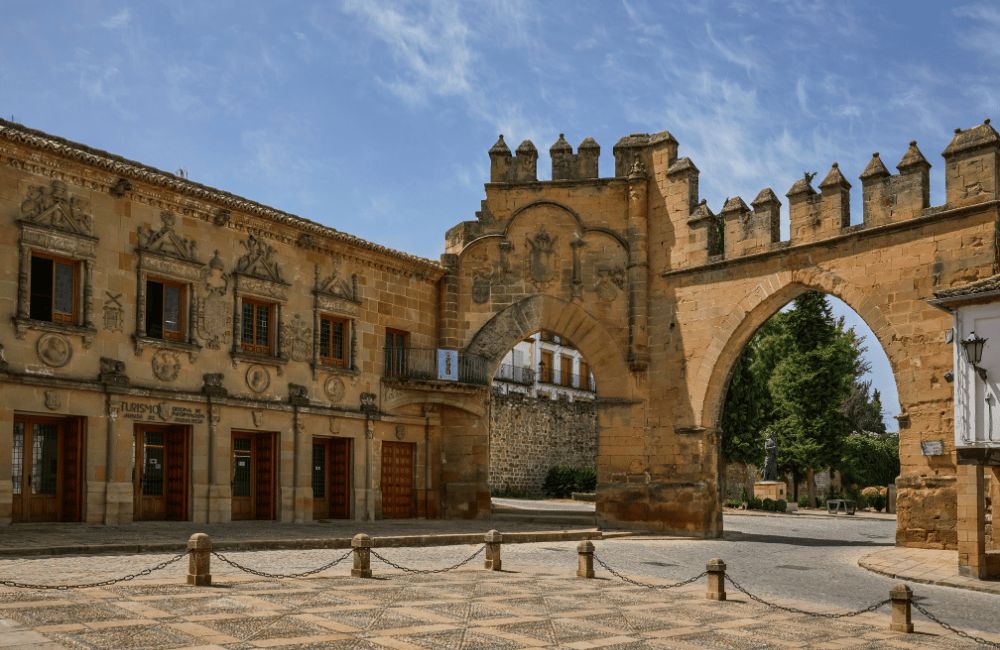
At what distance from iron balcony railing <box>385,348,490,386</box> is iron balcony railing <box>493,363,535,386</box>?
19478 millimetres

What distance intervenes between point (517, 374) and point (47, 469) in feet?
92.0

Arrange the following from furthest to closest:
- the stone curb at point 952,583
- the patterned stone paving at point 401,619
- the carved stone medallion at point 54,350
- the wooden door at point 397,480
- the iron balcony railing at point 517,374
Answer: the iron balcony railing at point 517,374
the wooden door at point 397,480
the carved stone medallion at point 54,350
the stone curb at point 952,583
the patterned stone paving at point 401,619

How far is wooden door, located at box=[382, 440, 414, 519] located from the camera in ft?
70.9

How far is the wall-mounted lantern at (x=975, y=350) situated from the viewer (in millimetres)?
14195

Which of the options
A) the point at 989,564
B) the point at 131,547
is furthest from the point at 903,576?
the point at 131,547

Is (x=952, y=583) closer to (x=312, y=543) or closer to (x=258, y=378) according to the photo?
(x=312, y=543)

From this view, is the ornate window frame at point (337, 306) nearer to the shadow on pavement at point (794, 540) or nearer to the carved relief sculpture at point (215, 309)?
the carved relief sculpture at point (215, 309)

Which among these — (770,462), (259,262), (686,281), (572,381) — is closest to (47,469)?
(259,262)

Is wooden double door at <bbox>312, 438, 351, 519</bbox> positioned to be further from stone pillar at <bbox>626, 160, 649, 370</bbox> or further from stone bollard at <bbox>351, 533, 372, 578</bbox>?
stone bollard at <bbox>351, 533, 372, 578</bbox>

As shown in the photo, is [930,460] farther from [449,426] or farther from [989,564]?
[449,426]

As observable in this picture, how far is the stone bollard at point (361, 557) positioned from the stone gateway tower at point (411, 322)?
20.9 ft

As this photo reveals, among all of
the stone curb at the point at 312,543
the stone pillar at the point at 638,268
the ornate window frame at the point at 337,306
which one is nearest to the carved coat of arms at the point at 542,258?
the stone pillar at the point at 638,268

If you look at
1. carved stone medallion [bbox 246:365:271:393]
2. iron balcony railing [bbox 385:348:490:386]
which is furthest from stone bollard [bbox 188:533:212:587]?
iron balcony railing [bbox 385:348:490:386]

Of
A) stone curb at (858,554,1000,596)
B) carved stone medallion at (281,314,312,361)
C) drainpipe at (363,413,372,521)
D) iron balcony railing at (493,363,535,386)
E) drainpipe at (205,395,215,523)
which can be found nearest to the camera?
stone curb at (858,554,1000,596)
